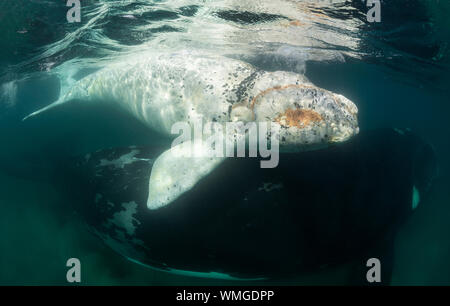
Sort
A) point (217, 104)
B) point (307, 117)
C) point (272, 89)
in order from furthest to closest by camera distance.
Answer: point (217, 104), point (272, 89), point (307, 117)

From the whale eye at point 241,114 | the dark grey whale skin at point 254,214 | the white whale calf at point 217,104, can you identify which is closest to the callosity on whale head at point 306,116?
the white whale calf at point 217,104

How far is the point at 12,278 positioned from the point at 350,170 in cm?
1040

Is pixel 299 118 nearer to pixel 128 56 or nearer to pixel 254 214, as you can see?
pixel 254 214

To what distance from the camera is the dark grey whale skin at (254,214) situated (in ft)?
16.7

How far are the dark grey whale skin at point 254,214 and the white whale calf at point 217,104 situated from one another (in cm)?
78

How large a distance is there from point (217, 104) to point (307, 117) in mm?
1704

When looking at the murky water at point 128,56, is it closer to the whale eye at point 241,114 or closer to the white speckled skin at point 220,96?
the white speckled skin at point 220,96

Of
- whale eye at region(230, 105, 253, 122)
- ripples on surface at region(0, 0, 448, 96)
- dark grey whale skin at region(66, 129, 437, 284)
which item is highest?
ripples on surface at region(0, 0, 448, 96)

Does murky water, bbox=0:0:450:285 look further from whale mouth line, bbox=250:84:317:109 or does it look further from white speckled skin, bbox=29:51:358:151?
whale mouth line, bbox=250:84:317:109

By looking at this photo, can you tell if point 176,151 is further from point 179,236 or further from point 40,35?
point 40,35

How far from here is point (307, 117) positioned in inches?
156

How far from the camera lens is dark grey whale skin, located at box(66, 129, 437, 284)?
5098mm

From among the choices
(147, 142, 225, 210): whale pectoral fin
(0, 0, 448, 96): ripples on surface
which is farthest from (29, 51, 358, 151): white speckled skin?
(0, 0, 448, 96): ripples on surface

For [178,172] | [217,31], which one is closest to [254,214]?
[178,172]
